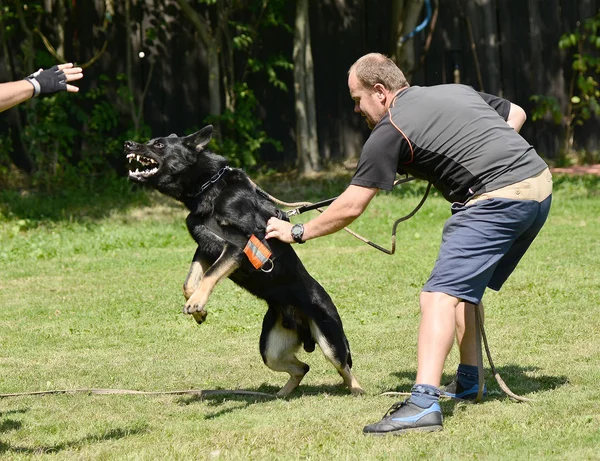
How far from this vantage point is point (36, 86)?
466 cm

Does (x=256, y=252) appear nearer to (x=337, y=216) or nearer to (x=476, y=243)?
(x=337, y=216)

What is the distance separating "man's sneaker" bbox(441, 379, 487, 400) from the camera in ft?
18.2

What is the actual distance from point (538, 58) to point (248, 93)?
189 inches

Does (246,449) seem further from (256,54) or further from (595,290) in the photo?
(256,54)

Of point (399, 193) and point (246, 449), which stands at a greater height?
point (246, 449)

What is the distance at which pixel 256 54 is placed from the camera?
14922 mm

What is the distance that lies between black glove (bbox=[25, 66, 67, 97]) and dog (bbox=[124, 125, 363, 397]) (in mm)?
1139

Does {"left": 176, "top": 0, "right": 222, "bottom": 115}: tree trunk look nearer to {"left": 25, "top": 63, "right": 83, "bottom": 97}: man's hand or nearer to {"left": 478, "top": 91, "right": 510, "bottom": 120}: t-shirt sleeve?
{"left": 478, "top": 91, "right": 510, "bottom": 120}: t-shirt sleeve

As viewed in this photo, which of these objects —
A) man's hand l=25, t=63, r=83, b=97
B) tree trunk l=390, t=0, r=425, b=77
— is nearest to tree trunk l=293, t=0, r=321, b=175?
tree trunk l=390, t=0, r=425, b=77

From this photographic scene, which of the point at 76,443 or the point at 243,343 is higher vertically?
the point at 76,443

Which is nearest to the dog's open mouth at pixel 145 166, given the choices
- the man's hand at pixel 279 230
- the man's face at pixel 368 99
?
the man's hand at pixel 279 230

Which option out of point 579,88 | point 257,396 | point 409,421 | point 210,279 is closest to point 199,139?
point 210,279

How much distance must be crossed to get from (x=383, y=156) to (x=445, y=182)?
1.47 ft

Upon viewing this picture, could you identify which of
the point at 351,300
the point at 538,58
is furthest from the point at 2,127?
the point at 538,58
